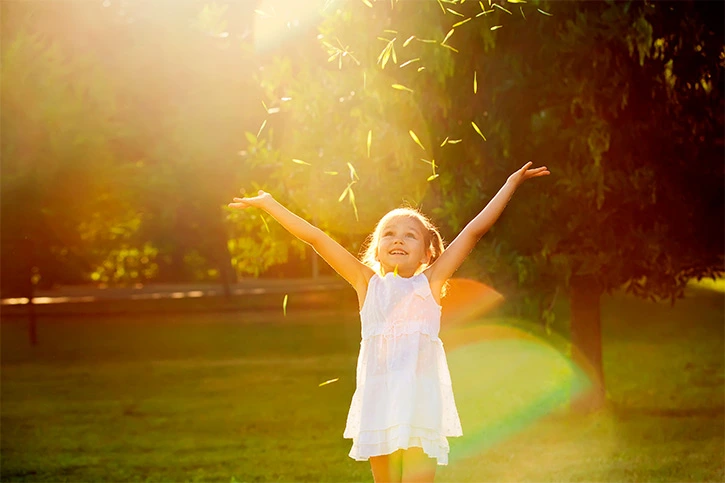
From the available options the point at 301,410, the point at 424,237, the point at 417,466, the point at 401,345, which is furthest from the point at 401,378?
the point at 301,410

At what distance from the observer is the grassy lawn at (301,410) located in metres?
10.8

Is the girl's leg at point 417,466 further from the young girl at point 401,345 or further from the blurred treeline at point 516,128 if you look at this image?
the blurred treeline at point 516,128

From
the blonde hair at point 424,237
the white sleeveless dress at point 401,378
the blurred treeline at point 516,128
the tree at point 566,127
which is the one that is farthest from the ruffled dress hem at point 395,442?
the tree at point 566,127

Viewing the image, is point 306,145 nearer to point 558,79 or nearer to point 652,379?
point 558,79

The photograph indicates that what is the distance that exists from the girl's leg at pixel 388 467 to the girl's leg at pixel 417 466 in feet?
0.19

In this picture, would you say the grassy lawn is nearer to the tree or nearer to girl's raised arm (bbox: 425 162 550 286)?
the tree

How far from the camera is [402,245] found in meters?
5.47

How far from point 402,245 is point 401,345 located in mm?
523

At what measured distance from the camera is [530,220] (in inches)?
441

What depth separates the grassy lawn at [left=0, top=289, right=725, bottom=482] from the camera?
10828 mm

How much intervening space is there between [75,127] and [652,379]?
1116 cm

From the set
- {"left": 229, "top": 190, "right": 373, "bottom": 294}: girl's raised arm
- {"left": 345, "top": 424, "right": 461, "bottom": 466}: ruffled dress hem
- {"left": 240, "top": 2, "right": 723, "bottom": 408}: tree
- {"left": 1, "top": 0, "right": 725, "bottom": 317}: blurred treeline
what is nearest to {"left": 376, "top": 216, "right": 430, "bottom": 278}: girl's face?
{"left": 229, "top": 190, "right": 373, "bottom": 294}: girl's raised arm

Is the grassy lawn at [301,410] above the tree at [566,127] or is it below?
below

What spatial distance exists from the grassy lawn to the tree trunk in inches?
11.0
